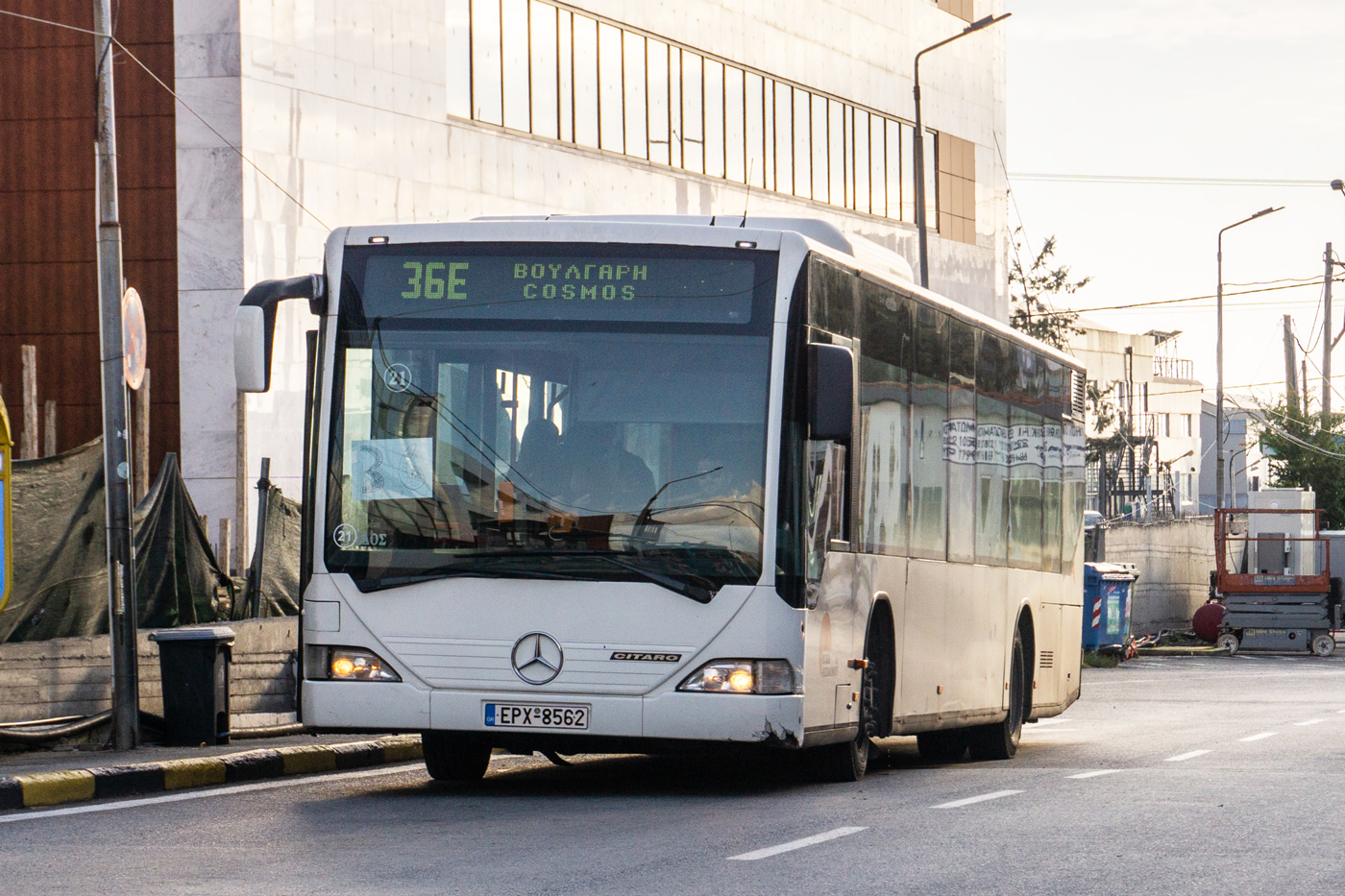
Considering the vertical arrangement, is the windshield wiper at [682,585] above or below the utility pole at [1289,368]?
below

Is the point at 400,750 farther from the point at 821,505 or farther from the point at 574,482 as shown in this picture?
the point at 821,505

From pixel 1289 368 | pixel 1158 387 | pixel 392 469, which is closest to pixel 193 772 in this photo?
pixel 392 469

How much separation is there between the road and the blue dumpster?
943 inches

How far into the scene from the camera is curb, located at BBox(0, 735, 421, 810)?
11.3 meters

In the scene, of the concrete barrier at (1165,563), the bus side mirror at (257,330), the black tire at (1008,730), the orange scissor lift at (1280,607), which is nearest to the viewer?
the bus side mirror at (257,330)

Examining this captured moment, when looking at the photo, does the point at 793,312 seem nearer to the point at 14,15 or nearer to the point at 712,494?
the point at 712,494

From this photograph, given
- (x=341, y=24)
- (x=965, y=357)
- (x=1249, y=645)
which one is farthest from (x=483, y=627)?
(x=1249, y=645)

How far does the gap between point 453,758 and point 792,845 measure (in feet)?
11.9

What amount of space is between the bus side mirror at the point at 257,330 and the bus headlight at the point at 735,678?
8.49ft

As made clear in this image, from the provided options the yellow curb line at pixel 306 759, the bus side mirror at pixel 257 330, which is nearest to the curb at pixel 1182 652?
the yellow curb line at pixel 306 759

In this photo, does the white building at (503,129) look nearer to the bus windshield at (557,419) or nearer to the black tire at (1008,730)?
the black tire at (1008,730)

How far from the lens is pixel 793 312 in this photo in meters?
11.0

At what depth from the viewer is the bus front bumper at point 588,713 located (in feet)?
35.0

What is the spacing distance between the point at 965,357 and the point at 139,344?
5.73 metres
